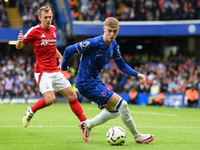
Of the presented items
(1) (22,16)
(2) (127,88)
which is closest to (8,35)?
(1) (22,16)

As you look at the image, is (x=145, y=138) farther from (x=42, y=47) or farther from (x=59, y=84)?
(x=42, y=47)

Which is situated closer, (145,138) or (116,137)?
(116,137)

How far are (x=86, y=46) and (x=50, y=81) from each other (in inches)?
62.6

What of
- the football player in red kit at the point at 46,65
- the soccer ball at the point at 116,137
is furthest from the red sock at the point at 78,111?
the soccer ball at the point at 116,137

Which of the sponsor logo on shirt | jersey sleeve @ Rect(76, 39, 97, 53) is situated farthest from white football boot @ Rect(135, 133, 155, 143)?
the sponsor logo on shirt

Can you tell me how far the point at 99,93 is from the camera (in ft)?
22.8

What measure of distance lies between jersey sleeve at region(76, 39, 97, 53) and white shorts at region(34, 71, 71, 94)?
1.48m

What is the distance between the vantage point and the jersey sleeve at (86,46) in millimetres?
6723

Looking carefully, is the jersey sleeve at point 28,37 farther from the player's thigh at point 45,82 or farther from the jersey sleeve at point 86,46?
the jersey sleeve at point 86,46

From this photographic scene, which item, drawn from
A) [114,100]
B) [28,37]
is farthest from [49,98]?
[114,100]

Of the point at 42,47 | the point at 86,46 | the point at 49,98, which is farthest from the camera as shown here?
the point at 42,47

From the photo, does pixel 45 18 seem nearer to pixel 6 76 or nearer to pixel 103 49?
pixel 103 49

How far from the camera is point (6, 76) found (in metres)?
23.1

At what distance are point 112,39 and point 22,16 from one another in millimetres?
21109
